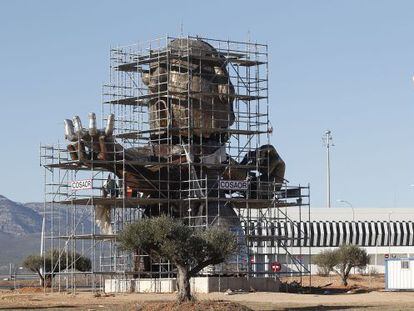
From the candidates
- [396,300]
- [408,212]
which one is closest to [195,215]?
[396,300]

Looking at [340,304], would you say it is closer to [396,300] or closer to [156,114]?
[396,300]

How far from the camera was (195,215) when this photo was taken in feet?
Result: 294

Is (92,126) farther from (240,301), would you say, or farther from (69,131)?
(240,301)

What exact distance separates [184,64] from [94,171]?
1059 cm

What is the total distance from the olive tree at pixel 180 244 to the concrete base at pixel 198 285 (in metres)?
17.3

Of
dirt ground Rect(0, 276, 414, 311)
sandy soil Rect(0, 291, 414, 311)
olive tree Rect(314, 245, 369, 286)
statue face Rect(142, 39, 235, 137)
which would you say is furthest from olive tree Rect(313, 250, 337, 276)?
sandy soil Rect(0, 291, 414, 311)

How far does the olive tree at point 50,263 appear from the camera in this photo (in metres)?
101

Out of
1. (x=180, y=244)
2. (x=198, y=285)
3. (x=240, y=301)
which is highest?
(x=180, y=244)

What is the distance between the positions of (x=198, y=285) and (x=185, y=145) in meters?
11.3

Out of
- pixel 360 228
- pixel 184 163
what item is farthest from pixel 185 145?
pixel 360 228

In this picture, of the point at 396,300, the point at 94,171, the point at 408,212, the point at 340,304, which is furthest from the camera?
the point at 408,212

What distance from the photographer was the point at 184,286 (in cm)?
6425

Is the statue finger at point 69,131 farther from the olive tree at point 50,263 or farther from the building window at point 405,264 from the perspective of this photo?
the building window at point 405,264

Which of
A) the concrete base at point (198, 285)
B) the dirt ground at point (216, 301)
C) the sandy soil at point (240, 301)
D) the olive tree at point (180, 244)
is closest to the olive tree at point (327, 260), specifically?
the dirt ground at point (216, 301)
